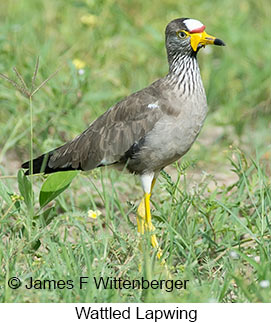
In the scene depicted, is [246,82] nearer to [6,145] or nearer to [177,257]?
[6,145]

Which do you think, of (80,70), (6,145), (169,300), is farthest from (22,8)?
(169,300)

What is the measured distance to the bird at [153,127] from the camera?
4582mm

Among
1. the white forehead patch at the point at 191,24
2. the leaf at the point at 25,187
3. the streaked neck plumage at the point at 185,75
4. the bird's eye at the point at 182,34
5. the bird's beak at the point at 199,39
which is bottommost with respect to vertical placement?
the leaf at the point at 25,187

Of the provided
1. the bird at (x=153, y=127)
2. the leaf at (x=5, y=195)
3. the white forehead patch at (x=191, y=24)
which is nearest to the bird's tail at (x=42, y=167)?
the bird at (x=153, y=127)

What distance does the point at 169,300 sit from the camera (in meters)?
3.47

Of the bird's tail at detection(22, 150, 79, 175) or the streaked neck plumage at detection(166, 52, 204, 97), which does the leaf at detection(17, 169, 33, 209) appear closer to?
the bird's tail at detection(22, 150, 79, 175)

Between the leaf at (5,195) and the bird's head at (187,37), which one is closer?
the leaf at (5,195)

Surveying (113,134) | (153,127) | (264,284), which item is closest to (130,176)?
(113,134)

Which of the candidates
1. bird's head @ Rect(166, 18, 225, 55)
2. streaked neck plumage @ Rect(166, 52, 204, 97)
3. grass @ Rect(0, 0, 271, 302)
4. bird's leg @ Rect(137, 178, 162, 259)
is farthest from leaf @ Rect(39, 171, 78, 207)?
bird's head @ Rect(166, 18, 225, 55)

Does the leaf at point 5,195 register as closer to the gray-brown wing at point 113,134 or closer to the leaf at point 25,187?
the leaf at point 25,187

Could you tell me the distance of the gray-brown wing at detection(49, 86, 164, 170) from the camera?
4.70m

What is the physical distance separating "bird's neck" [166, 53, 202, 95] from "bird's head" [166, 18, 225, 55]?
0.05 m

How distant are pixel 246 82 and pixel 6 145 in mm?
2648

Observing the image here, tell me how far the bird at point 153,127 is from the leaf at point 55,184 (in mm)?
317
